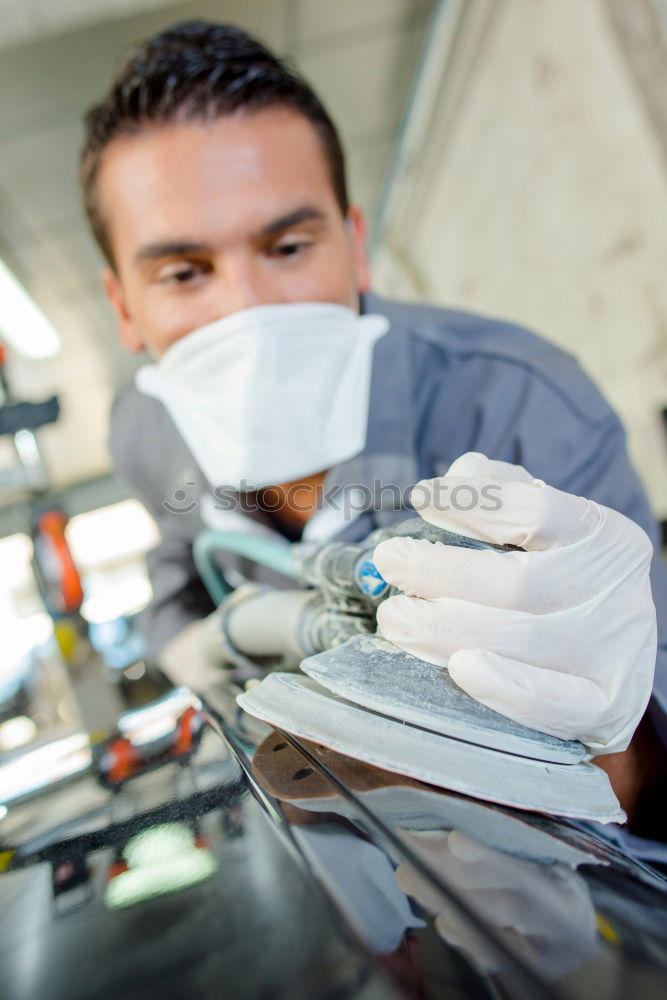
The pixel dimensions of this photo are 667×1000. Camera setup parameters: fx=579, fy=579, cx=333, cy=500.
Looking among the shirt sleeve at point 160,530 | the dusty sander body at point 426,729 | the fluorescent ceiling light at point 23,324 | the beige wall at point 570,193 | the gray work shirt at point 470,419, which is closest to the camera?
the dusty sander body at point 426,729

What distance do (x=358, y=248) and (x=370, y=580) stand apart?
976 mm

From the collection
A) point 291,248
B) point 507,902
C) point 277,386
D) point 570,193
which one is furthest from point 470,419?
point 570,193

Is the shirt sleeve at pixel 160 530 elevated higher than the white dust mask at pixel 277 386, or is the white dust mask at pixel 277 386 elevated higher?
the white dust mask at pixel 277 386

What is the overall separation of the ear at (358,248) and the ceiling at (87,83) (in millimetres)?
883

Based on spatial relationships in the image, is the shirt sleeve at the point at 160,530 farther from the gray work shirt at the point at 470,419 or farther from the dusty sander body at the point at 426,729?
the dusty sander body at the point at 426,729

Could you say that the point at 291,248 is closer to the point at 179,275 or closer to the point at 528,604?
the point at 179,275

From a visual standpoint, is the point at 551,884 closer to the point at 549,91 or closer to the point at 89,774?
the point at 89,774

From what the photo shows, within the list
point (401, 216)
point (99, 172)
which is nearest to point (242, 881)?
point (99, 172)

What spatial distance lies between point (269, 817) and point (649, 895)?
22 centimetres

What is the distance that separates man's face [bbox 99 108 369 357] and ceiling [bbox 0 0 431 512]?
0.88 meters

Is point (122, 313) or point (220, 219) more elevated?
point (220, 219)

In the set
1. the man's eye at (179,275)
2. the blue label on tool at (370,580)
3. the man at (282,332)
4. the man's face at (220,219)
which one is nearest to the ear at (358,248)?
the man at (282,332)

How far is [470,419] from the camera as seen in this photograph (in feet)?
3.16

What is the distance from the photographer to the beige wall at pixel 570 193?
71.4 inches
